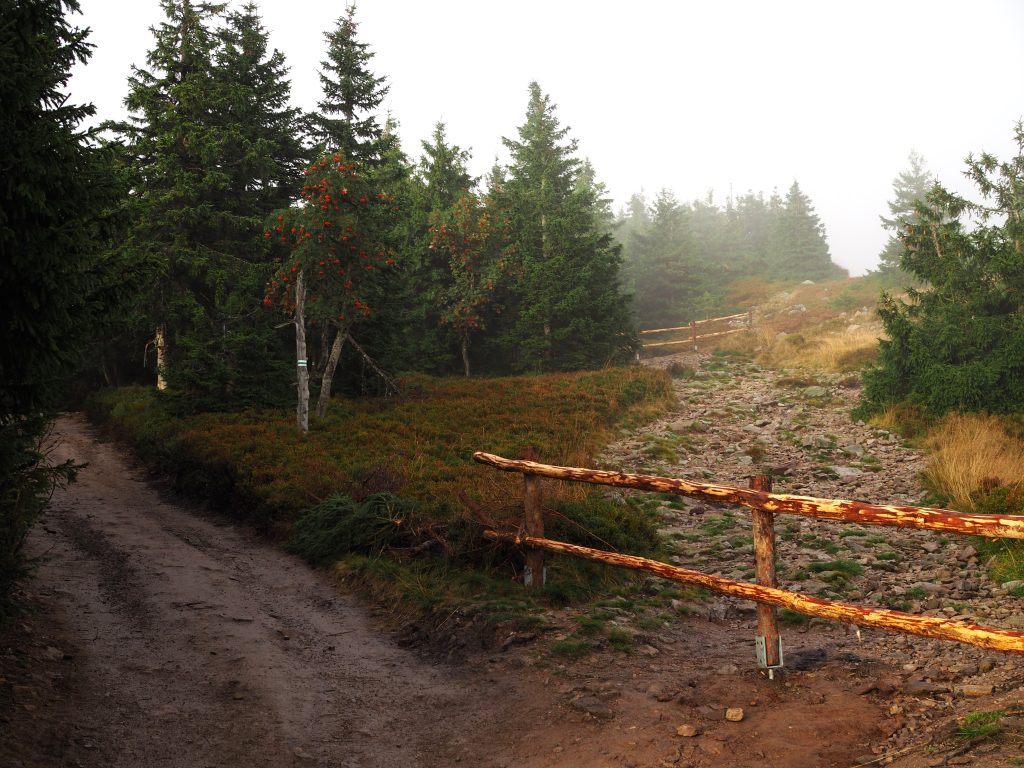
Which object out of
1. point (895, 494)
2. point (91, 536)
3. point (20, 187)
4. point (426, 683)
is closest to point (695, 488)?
point (426, 683)

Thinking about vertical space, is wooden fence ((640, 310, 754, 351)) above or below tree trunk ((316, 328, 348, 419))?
above

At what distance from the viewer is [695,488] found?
6223mm

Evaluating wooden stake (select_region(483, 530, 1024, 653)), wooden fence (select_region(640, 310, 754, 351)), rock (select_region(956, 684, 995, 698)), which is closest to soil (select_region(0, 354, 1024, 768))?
rock (select_region(956, 684, 995, 698))

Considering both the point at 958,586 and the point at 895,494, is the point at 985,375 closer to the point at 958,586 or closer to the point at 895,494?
the point at 895,494

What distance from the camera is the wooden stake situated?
4168 mm

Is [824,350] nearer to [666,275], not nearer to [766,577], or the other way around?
[666,275]

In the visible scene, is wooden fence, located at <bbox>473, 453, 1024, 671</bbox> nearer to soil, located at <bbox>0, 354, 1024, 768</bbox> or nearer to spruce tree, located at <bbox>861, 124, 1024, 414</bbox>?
soil, located at <bbox>0, 354, 1024, 768</bbox>

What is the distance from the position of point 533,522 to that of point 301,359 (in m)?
10.6

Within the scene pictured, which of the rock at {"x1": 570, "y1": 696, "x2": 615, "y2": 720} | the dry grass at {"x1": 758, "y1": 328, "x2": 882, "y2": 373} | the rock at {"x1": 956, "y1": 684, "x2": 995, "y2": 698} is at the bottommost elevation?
the rock at {"x1": 570, "y1": 696, "x2": 615, "y2": 720}

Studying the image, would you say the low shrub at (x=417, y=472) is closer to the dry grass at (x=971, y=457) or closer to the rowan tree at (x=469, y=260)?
the rowan tree at (x=469, y=260)

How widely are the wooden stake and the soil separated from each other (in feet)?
1.76

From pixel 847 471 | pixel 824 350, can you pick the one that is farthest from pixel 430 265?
pixel 847 471

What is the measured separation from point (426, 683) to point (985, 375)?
49.0 ft

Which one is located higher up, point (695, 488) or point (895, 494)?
point (695, 488)
